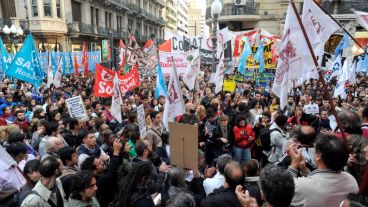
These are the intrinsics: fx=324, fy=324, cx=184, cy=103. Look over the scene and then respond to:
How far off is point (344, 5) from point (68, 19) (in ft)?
78.3

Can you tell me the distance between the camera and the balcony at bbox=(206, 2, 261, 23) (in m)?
28.7

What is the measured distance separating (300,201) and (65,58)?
1663 cm

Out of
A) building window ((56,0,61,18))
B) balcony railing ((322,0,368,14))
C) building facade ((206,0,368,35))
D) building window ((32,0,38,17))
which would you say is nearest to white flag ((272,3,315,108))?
building facade ((206,0,368,35))

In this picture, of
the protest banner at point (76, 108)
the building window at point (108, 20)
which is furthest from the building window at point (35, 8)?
the protest banner at point (76, 108)

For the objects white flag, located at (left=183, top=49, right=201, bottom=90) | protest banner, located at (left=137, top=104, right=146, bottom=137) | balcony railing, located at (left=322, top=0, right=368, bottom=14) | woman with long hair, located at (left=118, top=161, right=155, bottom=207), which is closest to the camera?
woman with long hair, located at (left=118, top=161, right=155, bottom=207)

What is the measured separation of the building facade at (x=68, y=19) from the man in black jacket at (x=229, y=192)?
19.8 metres

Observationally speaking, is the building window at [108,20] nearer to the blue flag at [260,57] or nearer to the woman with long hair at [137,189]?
the blue flag at [260,57]

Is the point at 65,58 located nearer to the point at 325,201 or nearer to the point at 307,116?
the point at 307,116

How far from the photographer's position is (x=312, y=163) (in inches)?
136

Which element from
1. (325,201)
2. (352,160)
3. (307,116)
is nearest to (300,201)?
(325,201)

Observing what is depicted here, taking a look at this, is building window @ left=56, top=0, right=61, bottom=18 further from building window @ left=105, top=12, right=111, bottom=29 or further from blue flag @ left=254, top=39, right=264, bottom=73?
blue flag @ left=254, top=39, right=264, bottom=73

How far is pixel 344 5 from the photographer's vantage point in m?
25.8

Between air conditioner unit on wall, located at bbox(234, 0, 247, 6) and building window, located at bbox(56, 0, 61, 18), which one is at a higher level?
air conditioner unit on wall, located at bbox(234, 0, 247, 6)

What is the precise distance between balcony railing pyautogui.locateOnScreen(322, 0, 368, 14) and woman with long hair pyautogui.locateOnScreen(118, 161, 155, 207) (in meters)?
26.6
